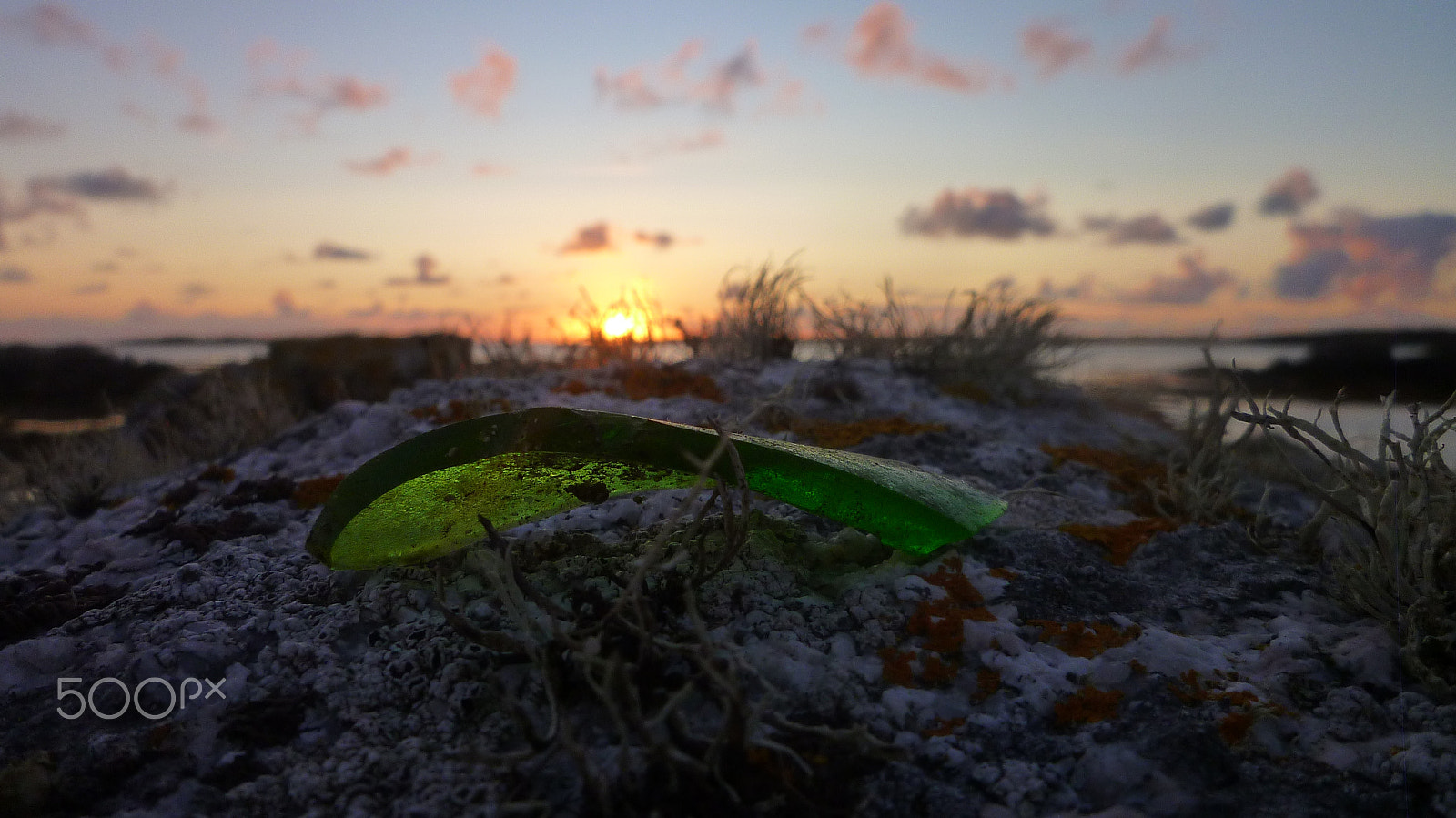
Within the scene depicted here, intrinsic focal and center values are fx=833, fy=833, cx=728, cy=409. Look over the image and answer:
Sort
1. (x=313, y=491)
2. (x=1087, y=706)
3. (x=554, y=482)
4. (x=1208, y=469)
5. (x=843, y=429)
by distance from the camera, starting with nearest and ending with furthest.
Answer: (x=1087, y=706) → (x=554, y=482) → (x=313, y=491) → (x=1208, y=469) → (x=843, y=429)

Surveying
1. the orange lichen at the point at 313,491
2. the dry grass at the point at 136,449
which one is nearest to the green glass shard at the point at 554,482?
the orange lichen at the point at 313,491

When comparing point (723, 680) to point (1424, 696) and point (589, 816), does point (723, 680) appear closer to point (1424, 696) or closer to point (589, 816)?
point (589, 816)

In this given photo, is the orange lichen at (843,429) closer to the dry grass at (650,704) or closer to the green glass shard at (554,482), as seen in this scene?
the green glass shard at (554,482)

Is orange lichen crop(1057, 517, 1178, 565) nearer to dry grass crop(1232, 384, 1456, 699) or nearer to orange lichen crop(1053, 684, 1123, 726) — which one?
dry grass crop(1232, 384, 1456, 699)

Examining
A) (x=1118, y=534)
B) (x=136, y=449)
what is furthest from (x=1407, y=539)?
(x=136, y=449)

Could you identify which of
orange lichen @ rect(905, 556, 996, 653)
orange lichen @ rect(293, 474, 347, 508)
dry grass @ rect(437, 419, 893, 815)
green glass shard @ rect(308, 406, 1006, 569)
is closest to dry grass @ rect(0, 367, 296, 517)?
orange lichen @ rect(293, 474, 347, 508)

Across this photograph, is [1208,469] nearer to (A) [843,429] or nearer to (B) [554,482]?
(A) [843,429]
